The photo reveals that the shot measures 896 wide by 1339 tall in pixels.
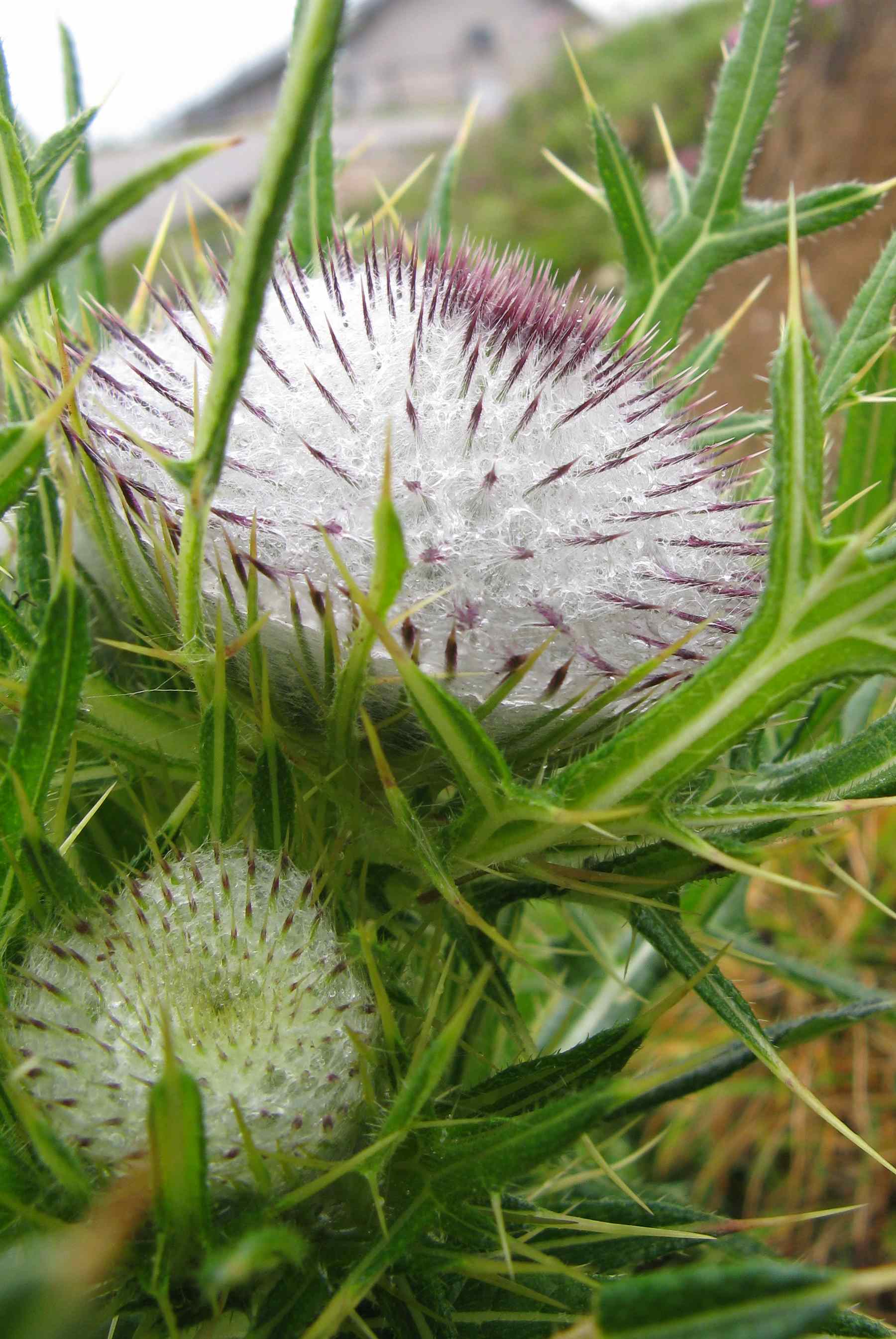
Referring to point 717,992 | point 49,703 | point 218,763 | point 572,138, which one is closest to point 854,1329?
point 717,992

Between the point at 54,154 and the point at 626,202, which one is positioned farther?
the point at 626,202

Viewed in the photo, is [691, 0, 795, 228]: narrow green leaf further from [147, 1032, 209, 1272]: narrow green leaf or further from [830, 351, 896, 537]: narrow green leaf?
[147, 1032, 209, 1272]: narrow green leaf

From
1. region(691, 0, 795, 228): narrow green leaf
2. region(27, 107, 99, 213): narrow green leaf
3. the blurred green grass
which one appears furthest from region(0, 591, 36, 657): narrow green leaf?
the blurred green grass

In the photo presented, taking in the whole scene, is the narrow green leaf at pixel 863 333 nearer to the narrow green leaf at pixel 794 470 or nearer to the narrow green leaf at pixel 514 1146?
the narrow green leaf at pixel 794 470

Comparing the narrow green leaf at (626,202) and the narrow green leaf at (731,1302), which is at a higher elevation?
the narrow green leaf at (626,202)

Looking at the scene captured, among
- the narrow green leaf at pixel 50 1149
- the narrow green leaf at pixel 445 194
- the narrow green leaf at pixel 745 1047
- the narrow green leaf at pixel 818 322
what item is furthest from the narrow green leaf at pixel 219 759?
the narrow green leaf at pixel 818 322

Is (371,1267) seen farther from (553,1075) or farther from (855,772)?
(855,772)

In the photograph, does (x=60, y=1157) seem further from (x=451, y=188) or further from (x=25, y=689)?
(x=451, y=188)
